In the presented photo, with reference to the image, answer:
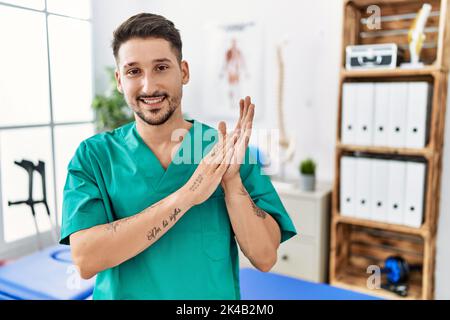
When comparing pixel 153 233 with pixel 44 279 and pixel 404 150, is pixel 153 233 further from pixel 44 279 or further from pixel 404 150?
pixel 404 150

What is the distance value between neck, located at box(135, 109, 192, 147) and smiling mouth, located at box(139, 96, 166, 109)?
0.09 ft

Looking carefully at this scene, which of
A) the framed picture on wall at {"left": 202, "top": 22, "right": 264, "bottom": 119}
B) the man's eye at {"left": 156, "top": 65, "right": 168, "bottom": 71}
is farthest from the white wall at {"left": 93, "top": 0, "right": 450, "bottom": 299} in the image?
the man's eye at {"left": 156, "top": 65, "right": 168, "bottom": 71}

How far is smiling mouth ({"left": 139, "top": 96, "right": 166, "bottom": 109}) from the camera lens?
37cm

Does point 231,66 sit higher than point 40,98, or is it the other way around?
point 231,66

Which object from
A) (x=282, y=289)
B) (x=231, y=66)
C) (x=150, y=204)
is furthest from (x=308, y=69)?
(x=150, y=204)

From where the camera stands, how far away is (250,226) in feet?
1.46

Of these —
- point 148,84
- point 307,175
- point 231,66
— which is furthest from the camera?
point 307,175

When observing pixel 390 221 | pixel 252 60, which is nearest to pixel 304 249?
pixel 390 221

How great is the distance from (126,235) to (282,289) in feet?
0.87

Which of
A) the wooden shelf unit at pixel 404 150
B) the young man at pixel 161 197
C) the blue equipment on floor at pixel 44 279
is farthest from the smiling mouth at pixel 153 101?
the wooden shelf unit at pixel 404 150

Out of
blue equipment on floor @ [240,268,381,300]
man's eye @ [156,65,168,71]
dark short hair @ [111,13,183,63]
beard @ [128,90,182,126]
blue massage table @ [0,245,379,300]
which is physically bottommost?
blue equipment on floor @ [240,268,381,300]

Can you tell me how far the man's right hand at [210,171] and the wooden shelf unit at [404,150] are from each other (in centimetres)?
91

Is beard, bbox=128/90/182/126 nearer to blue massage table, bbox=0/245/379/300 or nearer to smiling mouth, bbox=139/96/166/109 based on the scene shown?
smiling mouth, bbox=139/96/166/109

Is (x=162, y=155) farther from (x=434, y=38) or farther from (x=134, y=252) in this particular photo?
(x=434, y=38)
